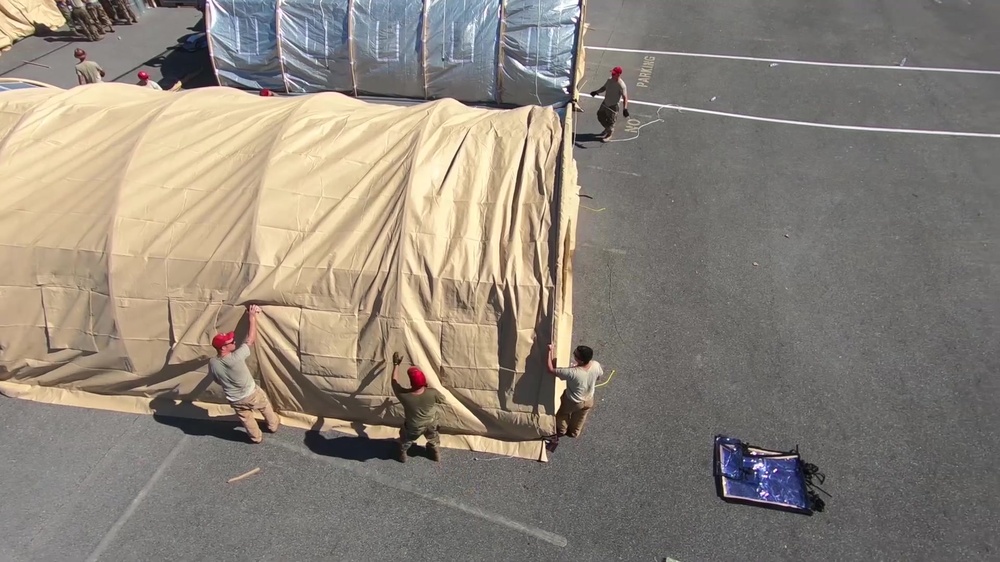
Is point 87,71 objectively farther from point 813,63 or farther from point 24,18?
point 813,63

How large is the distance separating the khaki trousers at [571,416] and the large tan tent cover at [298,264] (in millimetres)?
180

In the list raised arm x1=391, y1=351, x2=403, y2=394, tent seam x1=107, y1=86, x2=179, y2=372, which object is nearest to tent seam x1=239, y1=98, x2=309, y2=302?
tent seam x1=107, y1=86, x2=179, y2=372

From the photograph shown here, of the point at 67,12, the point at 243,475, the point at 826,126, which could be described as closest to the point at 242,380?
the point at 243,475

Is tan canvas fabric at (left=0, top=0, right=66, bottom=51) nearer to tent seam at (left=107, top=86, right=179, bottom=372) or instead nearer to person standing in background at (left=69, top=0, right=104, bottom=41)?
person standing in background at (left=69, top=0, right=104, bottom=41)

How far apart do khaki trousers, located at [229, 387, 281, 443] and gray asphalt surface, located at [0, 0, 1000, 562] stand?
0.90 feet

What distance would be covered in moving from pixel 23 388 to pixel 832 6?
22.2m

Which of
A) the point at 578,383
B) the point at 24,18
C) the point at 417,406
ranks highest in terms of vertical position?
the point at 24,18

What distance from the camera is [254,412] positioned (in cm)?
706

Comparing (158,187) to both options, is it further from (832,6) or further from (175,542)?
(832,6)

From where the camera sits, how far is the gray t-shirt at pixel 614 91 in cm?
1144

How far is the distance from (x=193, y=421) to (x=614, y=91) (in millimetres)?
9737

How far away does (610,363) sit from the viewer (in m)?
8.14

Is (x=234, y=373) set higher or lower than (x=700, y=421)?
higher

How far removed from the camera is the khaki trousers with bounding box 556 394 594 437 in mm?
6691
